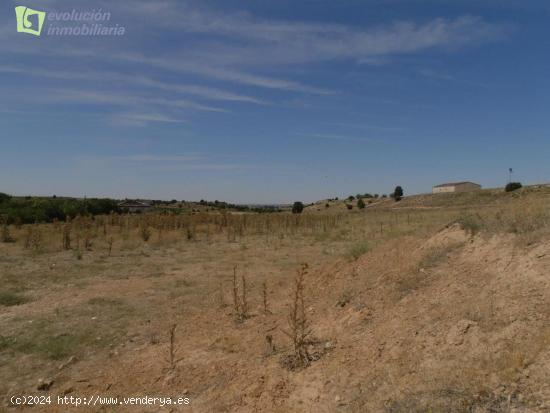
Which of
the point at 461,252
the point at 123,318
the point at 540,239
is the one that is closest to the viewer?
the point at 540,239

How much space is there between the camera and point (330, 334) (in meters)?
4.97

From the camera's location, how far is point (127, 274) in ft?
37.4

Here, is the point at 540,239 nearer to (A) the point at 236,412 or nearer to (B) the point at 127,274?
(A) the point at 236,412

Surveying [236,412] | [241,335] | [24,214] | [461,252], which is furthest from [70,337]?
[24,214]

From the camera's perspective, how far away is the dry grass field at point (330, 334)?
3357mm

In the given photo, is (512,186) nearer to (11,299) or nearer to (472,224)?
(472,224)

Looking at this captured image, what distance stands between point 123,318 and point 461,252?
5471mm

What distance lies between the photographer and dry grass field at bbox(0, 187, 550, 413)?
11.0ft

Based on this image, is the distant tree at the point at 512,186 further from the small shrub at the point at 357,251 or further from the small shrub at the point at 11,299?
A: the small shrub at the point at 11,299

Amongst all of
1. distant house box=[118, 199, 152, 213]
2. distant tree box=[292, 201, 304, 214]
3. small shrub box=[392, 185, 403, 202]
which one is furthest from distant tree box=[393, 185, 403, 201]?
distant house box=[118, 199, 152, 213]

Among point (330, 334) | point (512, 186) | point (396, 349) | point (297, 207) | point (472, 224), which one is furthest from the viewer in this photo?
point (297, 207)

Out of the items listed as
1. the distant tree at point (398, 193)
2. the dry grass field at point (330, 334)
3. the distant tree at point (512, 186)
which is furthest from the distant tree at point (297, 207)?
the dry grass field at point (330, 334)

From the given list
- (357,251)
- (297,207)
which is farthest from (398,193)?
(357,251)

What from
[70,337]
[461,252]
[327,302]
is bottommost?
[70,337]
